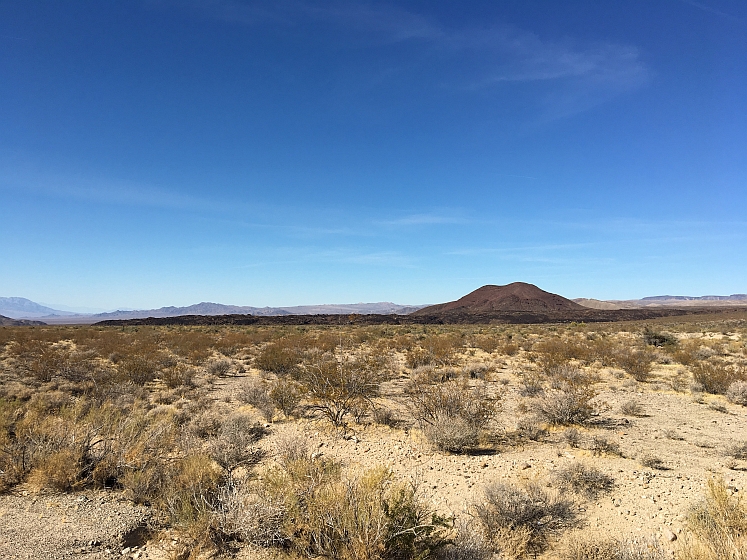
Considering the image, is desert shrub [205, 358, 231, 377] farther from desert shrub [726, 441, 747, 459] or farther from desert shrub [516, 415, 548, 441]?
desert shrub [726, 441, 747, 459]

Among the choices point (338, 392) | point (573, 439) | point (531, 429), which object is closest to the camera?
point (573, 439)

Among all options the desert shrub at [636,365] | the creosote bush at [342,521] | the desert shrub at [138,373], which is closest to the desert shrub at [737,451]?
the creosote bush at [342,521]

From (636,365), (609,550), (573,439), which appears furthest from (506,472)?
(636,365)

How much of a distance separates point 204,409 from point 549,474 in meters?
8.05

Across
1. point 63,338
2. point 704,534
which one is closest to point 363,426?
point 704,534

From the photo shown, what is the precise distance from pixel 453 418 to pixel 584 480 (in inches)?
A: 100.0

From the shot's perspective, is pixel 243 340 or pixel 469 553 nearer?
pixel 469 553

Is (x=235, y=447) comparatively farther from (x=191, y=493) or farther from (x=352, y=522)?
(x=352, y=522)

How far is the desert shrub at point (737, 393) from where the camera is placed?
35.3 feet

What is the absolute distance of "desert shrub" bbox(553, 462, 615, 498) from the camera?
548cm

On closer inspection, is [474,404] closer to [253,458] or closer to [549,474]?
[549,474]

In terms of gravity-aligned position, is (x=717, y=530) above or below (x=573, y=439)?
above

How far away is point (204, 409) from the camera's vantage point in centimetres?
1013

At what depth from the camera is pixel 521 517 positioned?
15.1ft
